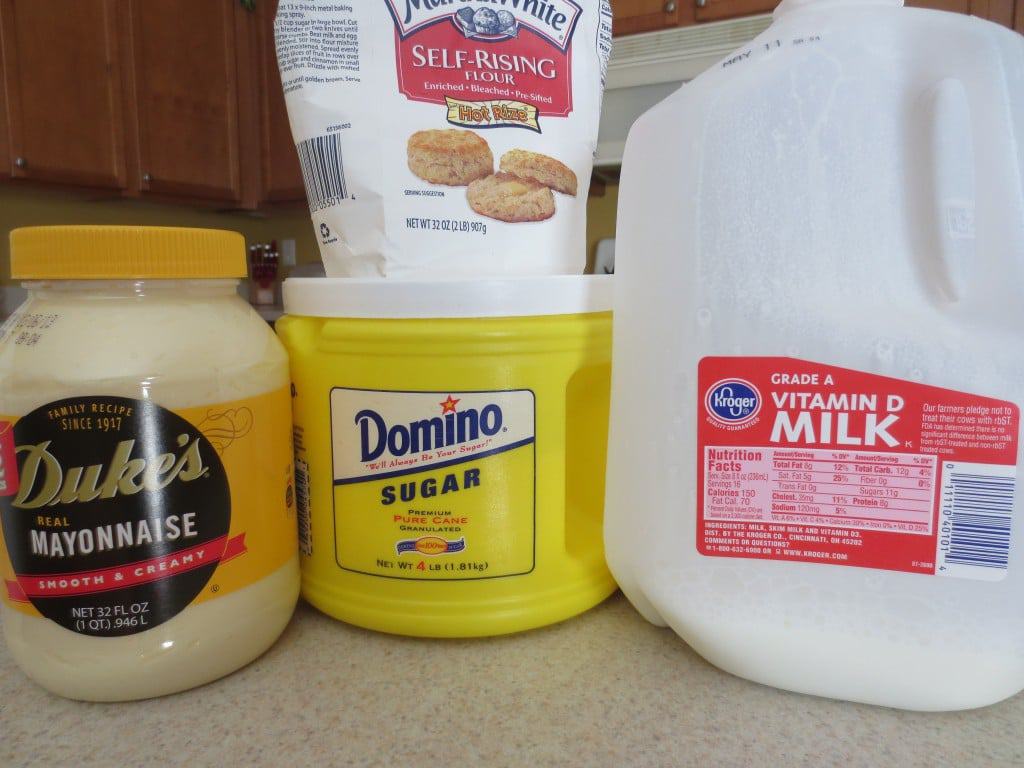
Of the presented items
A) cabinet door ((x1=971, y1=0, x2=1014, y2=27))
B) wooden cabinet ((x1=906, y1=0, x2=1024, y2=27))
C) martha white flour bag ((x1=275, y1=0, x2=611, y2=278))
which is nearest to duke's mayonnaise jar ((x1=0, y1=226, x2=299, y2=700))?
martha white flour bag ((x1=275, y1=0, x2=611, y2=278))

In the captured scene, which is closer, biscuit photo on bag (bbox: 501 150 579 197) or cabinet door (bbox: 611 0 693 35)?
biscuit photo on bag (bbox: 501 150 579 197)

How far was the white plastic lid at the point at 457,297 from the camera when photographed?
1.38 ft

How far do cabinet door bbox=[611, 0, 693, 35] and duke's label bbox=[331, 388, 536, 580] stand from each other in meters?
1.72

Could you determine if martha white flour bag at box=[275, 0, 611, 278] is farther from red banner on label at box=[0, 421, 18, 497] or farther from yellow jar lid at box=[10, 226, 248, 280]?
red banner on label at box=[0, 421, 18, 497]

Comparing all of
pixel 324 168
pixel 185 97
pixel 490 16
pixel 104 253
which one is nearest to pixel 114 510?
pixel 104 253

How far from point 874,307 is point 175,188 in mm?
2415

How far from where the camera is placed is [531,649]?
440 millimetres

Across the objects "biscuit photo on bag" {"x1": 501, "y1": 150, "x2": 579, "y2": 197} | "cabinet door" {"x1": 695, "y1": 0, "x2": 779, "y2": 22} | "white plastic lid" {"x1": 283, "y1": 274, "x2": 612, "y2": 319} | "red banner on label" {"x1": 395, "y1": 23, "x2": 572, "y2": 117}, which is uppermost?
"cabinet door" {"x1": 695, "y1": 0, "x2": 779, "y2": 22}

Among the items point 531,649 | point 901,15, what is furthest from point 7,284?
point 901,15

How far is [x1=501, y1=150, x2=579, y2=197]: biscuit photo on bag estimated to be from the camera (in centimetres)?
47

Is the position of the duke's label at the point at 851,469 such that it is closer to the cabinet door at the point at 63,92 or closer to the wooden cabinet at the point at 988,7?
the wooden cabinet at the point at 988,7

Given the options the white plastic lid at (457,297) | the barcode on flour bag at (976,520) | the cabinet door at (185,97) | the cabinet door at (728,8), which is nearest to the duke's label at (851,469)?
the barcode on flour bag at (976,520)

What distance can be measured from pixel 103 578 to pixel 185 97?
2363mm

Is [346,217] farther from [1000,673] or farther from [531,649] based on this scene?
[1000,673]
